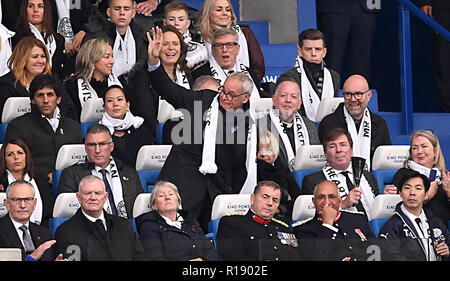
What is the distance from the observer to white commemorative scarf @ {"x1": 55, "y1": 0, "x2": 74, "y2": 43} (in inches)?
351

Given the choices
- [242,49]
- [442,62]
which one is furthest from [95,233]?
[442,62]

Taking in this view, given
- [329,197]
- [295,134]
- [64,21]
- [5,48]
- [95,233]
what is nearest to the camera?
[95,233]

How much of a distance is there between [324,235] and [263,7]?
318 cm

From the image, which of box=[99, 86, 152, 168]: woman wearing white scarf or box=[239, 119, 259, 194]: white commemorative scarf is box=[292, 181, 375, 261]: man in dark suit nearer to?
box=[239, 119, 259, 194]: white commemorative scarf

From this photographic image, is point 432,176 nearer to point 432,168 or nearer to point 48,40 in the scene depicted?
point 432,168

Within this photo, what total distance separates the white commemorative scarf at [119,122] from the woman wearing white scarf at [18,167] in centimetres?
64

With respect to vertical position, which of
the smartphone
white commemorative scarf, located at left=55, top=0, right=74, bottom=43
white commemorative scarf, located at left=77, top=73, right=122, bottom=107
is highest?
white commemorative scarf, located at left=55, top=0, right=74, bottom=43

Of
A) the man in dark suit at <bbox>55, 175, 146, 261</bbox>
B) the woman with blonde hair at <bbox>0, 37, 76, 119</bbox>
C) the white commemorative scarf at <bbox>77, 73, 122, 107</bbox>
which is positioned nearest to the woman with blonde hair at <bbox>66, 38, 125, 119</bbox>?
the white commemorative scarf at <bbox>77, 73, 122, 107</bbox>

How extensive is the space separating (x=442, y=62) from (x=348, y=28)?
0.99 meters

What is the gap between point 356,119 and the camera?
845 cm

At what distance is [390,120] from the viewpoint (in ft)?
31.3

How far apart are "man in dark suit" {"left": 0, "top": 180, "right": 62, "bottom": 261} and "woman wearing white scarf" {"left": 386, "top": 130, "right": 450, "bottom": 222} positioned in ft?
7.48

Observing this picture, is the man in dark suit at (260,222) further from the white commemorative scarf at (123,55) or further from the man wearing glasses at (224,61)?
the white commemorative scarf at (123,55)
